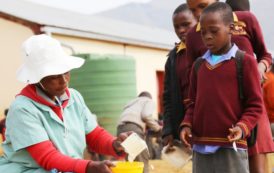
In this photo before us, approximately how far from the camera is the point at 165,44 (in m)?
13.8

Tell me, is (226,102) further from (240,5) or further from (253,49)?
(240,5)

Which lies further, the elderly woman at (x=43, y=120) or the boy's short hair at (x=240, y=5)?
the boy's short hair at (x=240, y=5)

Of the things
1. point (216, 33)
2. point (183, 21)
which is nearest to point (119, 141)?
point (216, 33)

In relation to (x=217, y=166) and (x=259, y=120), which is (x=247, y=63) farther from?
(x=217, y=166)

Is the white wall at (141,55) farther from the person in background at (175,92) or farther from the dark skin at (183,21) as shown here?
the person in background at (175,92)

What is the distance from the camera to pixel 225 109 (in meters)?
2.80

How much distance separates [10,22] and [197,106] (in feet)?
28.4

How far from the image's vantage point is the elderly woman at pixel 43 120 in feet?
8.80

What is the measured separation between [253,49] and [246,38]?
4.9 inches

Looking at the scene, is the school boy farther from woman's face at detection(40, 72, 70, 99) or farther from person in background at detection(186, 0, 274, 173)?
woman's face at detection(40, 72, 70, 99)

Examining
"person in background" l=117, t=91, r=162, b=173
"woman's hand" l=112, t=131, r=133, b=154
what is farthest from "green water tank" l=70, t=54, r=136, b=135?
"woman's hand" l=112, t=131, r=133, b=154

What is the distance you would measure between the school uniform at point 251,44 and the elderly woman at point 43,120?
774 millimetres

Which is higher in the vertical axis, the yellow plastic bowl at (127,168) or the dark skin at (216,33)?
the dark skin at (216,33)

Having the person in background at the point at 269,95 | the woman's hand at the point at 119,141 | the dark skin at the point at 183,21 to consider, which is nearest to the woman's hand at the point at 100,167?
the woman's hand at the point at 119,141
